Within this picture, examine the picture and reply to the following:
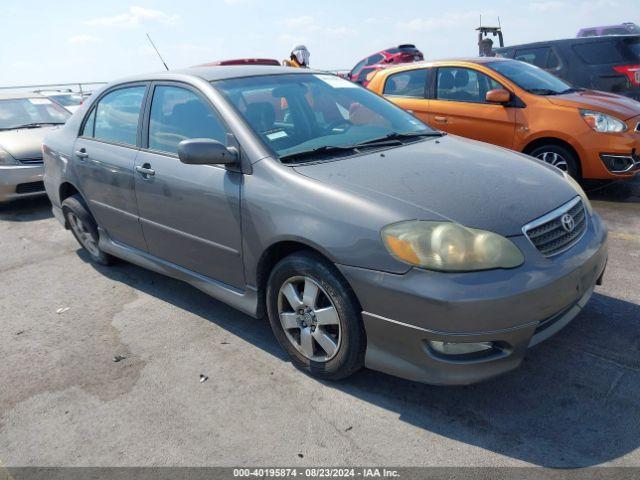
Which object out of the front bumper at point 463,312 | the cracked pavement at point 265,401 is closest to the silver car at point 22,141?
the cracked pavement at point 265,401

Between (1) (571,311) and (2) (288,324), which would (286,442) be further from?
(1) (571,311)

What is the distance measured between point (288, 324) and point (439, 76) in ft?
15.4

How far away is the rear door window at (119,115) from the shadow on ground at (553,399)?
6.02 feet

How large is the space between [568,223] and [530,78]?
4102 mm

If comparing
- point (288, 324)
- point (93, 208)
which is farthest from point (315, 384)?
point (93, 208)

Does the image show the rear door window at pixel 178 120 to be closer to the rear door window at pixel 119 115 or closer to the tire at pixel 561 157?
the rear door window at pixel 119 115

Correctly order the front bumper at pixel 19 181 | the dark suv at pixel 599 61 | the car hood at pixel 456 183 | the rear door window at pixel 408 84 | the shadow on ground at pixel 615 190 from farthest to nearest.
A: the dark suv at pixel 599 61
the rear door window at pixel 408 84
the front bumper at pixel 19 181
the shadow on ground at pixel 615 190
the car hood at pixel 456 183

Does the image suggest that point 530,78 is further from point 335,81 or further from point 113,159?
point 113,159

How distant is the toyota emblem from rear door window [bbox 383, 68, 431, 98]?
14.1 ft

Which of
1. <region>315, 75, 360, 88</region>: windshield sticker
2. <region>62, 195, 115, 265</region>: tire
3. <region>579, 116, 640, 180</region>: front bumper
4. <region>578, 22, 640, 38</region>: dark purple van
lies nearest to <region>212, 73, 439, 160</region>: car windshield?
<region>315, 75, 360, 88</region>: windshield sticker

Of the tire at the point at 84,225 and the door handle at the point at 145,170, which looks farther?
the tire at the point at 84,225

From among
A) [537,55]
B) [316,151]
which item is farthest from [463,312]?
[537,55]

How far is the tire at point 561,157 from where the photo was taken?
18.5 feet

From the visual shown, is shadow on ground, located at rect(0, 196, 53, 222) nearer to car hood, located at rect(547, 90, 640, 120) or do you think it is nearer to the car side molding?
the car side molding
